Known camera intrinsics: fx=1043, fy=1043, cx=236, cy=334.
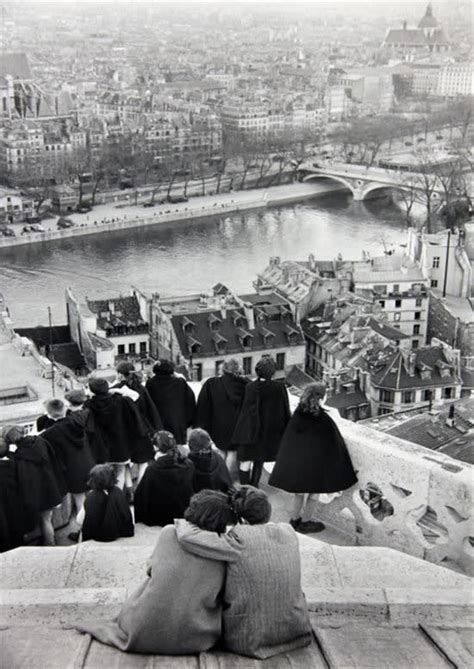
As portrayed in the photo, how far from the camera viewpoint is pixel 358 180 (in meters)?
18.6

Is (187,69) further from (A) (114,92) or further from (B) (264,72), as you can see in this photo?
(A) (114,92)

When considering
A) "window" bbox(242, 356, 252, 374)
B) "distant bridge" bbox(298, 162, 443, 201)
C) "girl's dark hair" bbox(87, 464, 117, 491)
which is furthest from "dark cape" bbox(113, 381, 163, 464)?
"distant bridge" bbox(298, 162, 443, 201)

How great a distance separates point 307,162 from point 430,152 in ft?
11.5

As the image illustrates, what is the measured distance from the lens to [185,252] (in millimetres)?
14102

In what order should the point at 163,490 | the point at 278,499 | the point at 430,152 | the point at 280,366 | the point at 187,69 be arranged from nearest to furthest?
the point at 163,490 < the point at 278,499 < the point at 280,366 < the point at 430,152 < the point at 187,69

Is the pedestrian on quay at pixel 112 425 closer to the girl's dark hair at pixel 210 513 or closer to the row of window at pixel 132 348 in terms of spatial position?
the girl's dark hair at pixel 210 513

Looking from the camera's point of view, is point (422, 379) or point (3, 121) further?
point (3, 121)

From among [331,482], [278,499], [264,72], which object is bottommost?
[264,72]

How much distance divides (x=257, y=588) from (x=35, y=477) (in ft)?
2.01

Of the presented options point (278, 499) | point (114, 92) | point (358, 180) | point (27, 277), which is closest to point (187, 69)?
point (114, 92)

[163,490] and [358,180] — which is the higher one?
[163,490]

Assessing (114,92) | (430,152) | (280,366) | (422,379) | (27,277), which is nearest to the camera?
(422,379)

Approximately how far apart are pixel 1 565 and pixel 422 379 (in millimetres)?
6354

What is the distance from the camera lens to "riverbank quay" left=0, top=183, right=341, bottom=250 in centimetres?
1498
